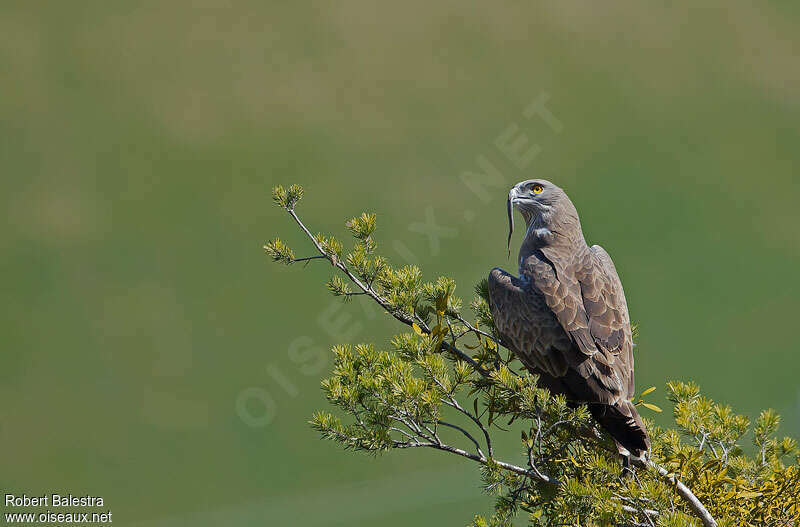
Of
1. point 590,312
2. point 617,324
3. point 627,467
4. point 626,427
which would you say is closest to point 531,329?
point 590,312

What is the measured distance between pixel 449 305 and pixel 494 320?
10.6 inches

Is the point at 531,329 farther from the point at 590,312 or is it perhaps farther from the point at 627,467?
the point at 627,467

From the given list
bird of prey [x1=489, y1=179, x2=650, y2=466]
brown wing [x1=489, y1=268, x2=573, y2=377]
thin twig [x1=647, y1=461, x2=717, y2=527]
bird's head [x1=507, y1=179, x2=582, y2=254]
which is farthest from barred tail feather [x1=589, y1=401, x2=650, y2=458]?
bird's head [x1=507, y1=179, x2=582, y2=254]

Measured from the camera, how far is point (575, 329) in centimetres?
407

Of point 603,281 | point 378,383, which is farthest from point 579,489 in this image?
point 603,281

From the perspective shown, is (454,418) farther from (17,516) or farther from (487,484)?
(487,484)

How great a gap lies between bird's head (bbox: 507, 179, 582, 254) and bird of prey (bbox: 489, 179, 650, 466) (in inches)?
6.6

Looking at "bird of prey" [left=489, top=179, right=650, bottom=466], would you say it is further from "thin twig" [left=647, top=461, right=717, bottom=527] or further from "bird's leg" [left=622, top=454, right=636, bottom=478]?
"thin twig" [left=647, top=461, right=717, bottom=527]

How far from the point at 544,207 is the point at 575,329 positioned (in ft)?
3.82

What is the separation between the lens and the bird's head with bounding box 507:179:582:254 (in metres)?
4.94

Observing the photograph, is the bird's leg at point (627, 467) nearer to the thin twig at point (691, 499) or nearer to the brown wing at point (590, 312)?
the thin twig at point (691, 499)

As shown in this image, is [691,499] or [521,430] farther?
[521,430]

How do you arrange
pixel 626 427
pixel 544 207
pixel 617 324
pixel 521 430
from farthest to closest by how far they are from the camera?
pixel 544 207, pixel 617 324, pixel 521 430, pixel 626 427

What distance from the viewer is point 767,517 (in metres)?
3.72
